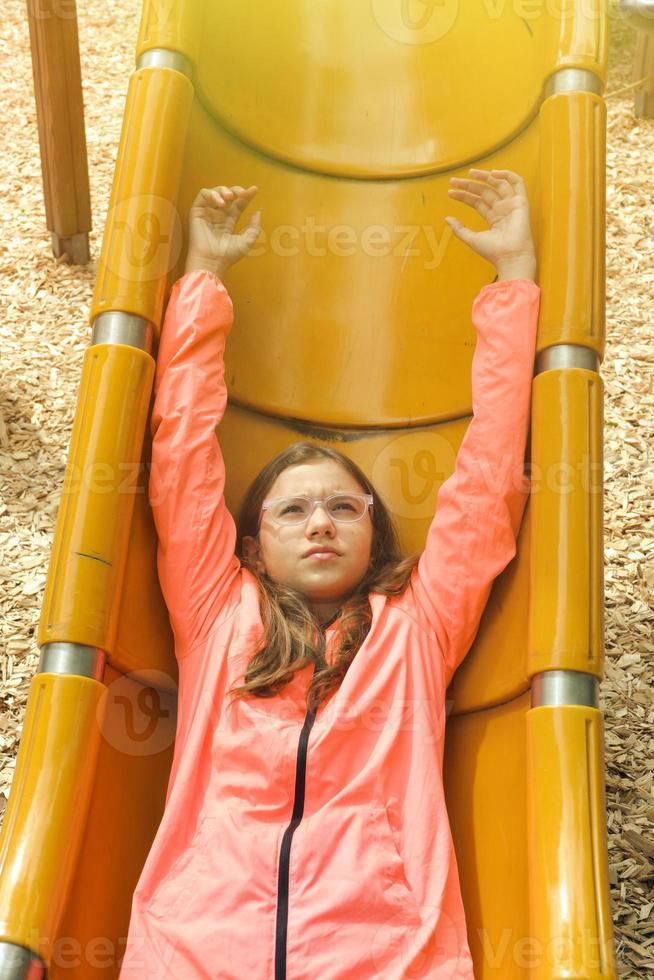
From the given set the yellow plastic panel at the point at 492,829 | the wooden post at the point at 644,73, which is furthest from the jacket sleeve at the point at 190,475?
the wooden post at the point at 644,73

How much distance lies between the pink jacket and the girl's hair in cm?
2

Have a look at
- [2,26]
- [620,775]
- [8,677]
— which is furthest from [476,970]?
[2,26]

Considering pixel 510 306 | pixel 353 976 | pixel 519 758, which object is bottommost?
pixel 353 976

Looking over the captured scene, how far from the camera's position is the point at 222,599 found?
189cm

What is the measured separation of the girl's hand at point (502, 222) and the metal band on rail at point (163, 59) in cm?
54

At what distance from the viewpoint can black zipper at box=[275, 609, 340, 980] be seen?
150 cm

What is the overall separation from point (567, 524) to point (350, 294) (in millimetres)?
873

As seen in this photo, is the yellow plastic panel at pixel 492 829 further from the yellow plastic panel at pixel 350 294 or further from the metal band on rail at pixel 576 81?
the metal band on rail at pixel 576 81

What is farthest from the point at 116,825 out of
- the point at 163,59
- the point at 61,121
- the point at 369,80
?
the point at 61,121

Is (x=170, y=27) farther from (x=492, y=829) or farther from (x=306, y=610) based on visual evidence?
(x=492, y=829)

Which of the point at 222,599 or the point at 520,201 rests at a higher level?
the point at 520,201

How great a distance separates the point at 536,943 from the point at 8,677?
4.33 feet

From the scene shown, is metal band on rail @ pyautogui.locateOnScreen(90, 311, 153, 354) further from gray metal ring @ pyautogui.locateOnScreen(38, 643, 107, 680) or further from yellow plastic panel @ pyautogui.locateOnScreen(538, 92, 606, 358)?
yellow plastic panel @ pyautogui.locateOnScreen(538, 92, 606, 358)

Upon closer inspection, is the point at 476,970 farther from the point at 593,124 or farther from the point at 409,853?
the point at 593,124
